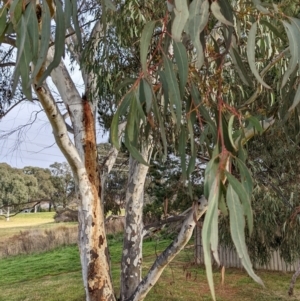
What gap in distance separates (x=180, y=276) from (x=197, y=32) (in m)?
7.27

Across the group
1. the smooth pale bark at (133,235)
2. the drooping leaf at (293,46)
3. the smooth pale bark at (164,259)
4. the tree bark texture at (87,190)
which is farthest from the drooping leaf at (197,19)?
the smooth pale bark at (133,235)

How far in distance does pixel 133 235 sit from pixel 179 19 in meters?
3.25

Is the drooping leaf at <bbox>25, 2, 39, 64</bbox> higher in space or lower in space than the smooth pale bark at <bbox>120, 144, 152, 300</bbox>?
higher

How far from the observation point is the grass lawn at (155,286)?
6.36 meters

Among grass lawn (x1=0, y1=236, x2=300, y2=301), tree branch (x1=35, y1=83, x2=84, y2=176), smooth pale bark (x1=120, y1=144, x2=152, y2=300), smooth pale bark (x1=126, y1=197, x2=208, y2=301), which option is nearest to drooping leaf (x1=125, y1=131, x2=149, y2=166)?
tree branch (x1=35, y1=83, x2=84, y2=176)

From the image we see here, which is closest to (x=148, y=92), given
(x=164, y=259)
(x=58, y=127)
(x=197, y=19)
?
(x=197, y=19)

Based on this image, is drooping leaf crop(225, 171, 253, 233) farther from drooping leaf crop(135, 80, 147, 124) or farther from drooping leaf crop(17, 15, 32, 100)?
drooping leaf crop(17, 15, 32, 100)

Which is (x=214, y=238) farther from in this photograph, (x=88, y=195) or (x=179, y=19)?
(x=88, y=195)

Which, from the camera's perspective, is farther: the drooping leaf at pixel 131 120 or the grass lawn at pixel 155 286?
the grass lawn at pixel 155 286

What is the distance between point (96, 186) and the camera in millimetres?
3412

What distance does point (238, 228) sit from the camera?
3.00 ft

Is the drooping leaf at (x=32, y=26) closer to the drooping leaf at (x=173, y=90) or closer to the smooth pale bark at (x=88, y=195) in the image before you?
the drooping leaf at (x=173, y=90)

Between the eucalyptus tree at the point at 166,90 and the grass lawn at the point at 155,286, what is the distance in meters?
1.76

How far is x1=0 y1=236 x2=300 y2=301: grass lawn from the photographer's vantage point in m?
6.36
